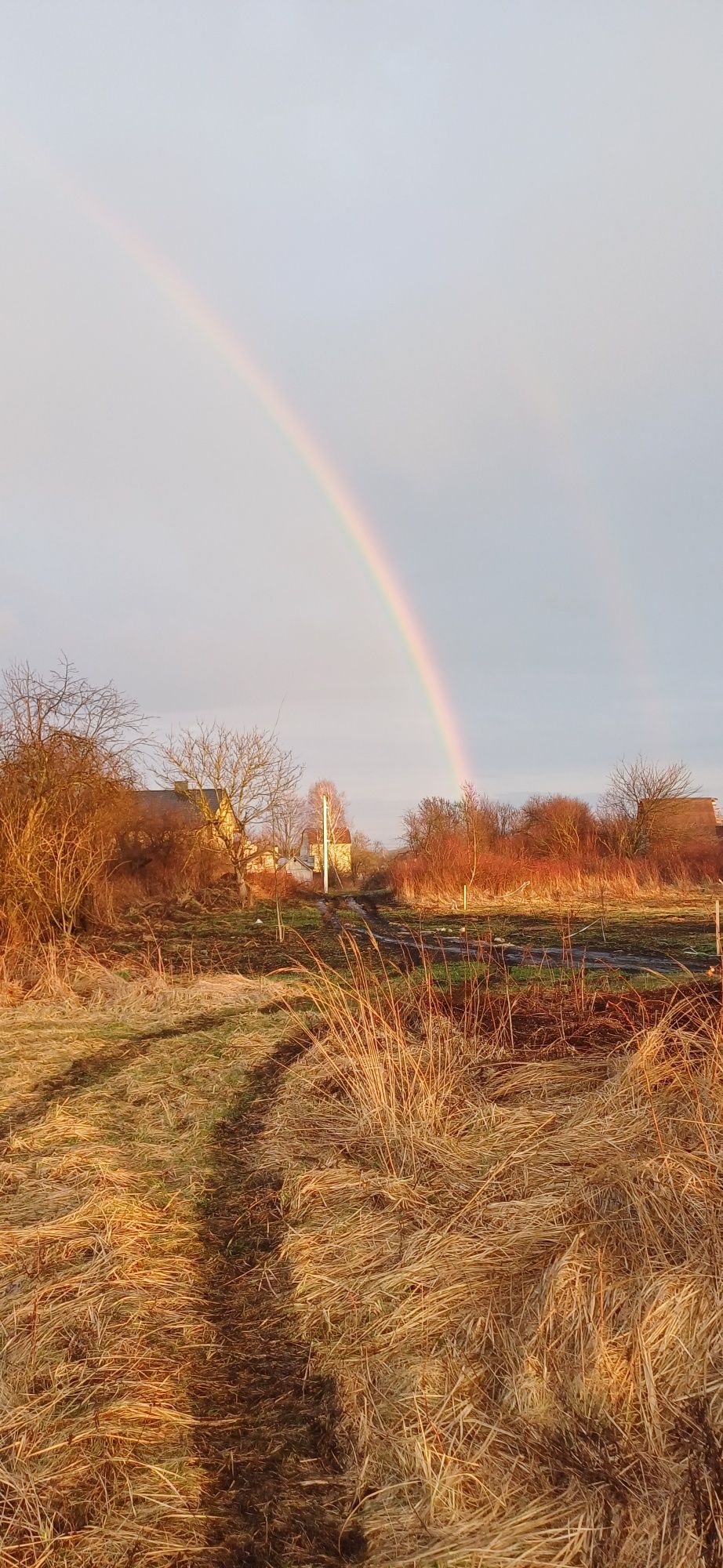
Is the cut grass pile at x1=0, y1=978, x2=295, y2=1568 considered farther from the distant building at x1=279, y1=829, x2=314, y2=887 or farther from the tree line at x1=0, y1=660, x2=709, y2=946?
the distant building at x1=279, y1=829, x2=314, y2=887

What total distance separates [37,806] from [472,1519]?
11.9 metres

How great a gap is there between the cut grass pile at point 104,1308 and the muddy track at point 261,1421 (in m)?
0.06

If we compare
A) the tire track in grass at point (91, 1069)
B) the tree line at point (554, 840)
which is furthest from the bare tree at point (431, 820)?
the tire track in grass at point (91, 1069)

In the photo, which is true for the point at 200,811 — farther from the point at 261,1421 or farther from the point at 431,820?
the point at 261,1421

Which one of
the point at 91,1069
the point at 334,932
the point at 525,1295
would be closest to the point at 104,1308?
the point at 525,1295

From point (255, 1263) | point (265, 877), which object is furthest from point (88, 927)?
point (265, 877)

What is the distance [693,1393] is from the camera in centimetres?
281

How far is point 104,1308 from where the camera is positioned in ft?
11.5

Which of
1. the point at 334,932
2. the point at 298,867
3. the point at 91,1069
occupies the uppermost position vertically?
the point at 298,867

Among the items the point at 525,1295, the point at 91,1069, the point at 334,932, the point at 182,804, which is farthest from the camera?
the point at 182,804

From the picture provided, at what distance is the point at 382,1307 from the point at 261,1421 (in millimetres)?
710

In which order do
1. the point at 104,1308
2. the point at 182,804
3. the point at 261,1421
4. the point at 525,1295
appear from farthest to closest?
the point at 182,804
the point at 104,1308
the point at 525,1295
the point at 261,1421

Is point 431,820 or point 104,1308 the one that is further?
point 431,820

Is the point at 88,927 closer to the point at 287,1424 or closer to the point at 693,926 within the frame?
the point at 693,926
